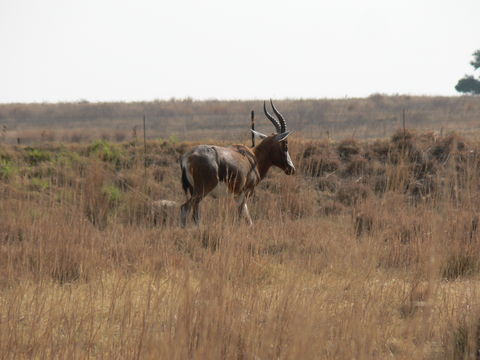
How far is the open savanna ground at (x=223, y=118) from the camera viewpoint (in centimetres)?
2339

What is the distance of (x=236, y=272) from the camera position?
548 cm

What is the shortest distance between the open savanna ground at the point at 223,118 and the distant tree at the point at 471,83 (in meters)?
13.1

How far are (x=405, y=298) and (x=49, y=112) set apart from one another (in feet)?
123

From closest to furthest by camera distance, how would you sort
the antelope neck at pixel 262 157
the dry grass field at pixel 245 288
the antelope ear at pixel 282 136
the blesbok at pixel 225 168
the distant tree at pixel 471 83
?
the dry grass field at pixel 245 288 → the blesbok at pixel 225 168 → the antelope ear at pixel 282 136 → the antelope neck at pixel 262 157 → the distant tree at pixel 471 83

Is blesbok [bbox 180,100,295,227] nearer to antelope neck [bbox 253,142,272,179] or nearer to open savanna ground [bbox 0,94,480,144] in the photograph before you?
antelope neck [bbox 253,142,272,179]

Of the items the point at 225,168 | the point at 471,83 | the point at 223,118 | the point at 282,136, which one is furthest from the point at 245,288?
the point at 471,83

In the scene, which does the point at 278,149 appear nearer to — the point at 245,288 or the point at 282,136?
the point at 282,136

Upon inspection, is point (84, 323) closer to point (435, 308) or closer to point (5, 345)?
point (5, 345)

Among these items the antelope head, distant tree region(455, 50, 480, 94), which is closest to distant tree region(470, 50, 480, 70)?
distant tree region(455, 50, 480, 94)

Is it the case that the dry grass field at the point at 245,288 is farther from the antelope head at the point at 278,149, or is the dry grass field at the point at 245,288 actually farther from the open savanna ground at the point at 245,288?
the antelope head at the point at 278,149

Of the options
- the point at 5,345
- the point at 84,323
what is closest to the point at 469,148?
the point at 84,323

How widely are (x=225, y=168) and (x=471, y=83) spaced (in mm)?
44795

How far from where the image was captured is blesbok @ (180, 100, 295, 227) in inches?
417

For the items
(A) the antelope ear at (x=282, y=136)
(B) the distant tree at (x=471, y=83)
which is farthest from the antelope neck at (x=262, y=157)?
(B) the distant tree at (x=471, y=83)
